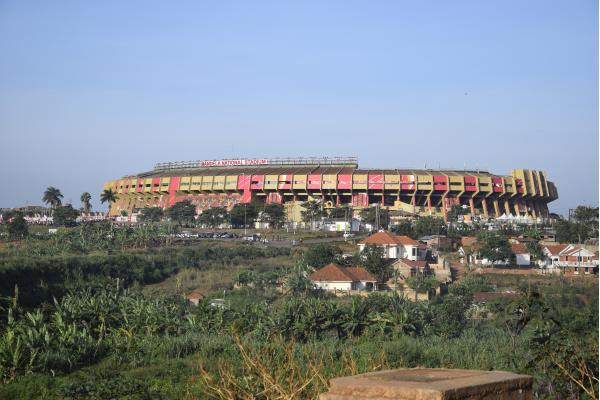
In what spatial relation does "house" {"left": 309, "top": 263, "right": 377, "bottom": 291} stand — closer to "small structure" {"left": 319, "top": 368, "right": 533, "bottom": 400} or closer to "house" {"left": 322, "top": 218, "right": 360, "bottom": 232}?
"house" {"left": 322, "top": 218, "right": 360, "bottom": 232}

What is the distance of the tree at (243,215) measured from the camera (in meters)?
107

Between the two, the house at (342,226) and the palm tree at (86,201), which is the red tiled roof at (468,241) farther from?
the palm tree at (86,201)

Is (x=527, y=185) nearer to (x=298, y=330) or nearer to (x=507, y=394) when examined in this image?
(x=298, y=330)

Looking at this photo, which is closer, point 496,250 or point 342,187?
point 496,250

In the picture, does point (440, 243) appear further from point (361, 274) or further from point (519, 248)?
point (361, 274)

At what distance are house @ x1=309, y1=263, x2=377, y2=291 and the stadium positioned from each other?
187 ft

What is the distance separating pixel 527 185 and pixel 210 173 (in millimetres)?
42706

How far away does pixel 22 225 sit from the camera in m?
87.0

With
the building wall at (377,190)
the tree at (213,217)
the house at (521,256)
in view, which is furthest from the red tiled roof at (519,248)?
the tree at (213,217)

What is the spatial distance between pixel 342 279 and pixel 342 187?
6339 centimetres

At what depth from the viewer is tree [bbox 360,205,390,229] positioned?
325 feet

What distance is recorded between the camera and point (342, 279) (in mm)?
54219

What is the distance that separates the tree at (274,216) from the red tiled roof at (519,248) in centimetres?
3694

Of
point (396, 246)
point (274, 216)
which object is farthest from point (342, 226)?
point (396, 246)
